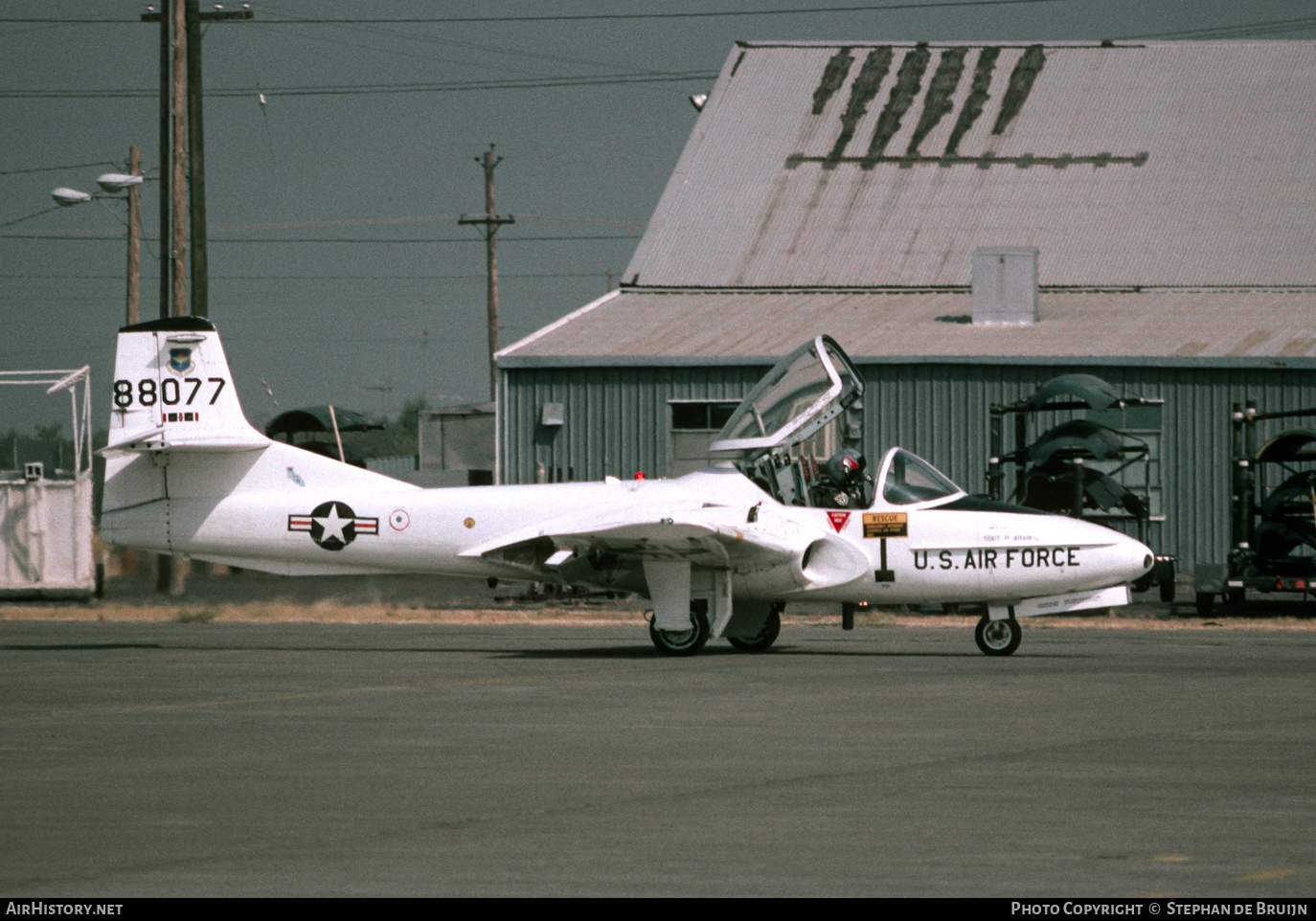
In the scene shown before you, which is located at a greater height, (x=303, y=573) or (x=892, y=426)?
(x=892, y=426)

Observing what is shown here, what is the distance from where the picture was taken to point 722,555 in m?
17.4

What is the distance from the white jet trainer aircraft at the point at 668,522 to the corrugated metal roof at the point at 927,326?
1389 cm

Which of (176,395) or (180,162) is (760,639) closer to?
(176,395)

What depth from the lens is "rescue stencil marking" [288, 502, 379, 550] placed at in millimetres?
18406

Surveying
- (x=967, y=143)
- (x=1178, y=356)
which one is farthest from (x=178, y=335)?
(x=967, y=143)

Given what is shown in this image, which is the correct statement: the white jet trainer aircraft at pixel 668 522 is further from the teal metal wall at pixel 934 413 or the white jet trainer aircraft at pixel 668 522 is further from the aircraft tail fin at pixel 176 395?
the teal metal wall at pixel 934 413

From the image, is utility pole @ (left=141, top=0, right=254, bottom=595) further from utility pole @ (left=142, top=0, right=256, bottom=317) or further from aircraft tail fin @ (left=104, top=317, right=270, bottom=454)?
aircraft tail fin @ (left=104, top=317, right=270, bottom=454)

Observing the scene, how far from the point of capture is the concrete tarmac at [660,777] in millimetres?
6605

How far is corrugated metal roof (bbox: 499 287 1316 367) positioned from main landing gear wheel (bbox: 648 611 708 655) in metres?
14.3

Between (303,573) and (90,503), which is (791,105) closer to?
(90,503)

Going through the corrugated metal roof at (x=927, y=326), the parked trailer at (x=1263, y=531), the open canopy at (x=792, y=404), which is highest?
the corrugated metal roof at (x=927, y=326)

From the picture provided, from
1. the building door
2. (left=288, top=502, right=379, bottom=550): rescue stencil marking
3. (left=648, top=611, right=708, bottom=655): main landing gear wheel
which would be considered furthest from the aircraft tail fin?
the building door

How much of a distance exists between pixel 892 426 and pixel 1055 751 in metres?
22.1

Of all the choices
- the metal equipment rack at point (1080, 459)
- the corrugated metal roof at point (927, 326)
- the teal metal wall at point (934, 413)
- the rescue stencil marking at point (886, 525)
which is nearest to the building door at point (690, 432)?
the teal metal wall at point (934, 413)
